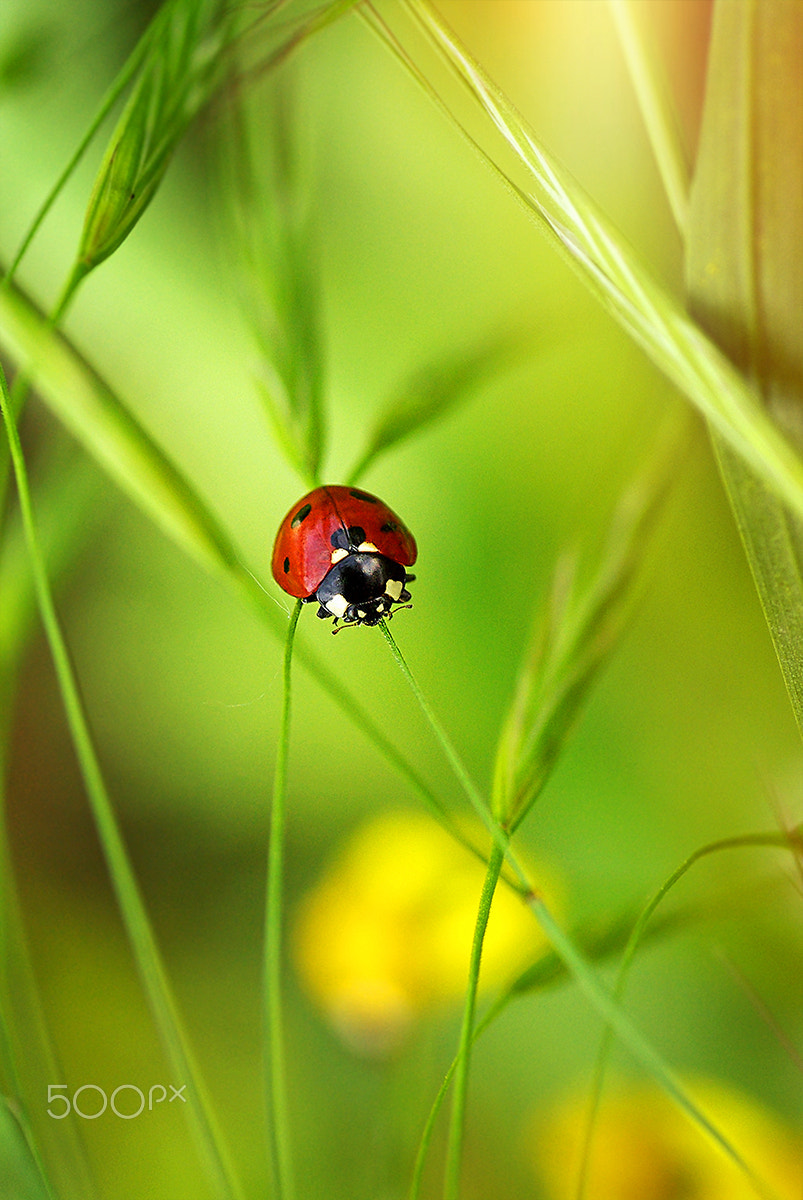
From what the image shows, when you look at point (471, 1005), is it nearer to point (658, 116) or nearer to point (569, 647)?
point (569, 647)

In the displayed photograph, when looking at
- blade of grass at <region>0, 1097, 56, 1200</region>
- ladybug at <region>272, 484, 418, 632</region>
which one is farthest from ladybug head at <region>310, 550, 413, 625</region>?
blade of grass at <region>0, 1097, 56, 1200</region>

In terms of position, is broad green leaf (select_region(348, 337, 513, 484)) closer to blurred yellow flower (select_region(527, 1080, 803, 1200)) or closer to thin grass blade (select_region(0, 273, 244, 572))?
thin grass blade (select_region(0, 273, 244, 572))

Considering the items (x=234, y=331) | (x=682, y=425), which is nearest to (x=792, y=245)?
(x=682, y=425)

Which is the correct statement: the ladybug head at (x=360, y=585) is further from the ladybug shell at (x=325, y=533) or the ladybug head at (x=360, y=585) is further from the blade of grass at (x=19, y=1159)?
the blade of grass at (x=19, y=1159)

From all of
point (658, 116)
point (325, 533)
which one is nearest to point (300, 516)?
point (325, 533)

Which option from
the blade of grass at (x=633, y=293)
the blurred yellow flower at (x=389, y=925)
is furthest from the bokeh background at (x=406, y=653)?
the blade of grass at (x=633, y=293)

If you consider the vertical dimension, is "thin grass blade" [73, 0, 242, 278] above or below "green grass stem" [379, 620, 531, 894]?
above
